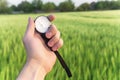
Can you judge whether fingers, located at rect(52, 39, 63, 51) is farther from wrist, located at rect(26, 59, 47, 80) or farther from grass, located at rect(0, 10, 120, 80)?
grass, located at rect(0, 10, 120, 80)

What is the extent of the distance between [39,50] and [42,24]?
0.21ft

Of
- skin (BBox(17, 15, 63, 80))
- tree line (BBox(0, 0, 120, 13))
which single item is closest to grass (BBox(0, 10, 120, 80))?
tree line (BBox(0, 0, 120, 13))

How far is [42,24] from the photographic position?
1.06 metres

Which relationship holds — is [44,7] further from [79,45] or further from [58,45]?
[58,45]

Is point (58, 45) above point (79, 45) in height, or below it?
above

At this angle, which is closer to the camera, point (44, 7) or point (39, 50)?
point (39, 50)

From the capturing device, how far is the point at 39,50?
3.45 ft

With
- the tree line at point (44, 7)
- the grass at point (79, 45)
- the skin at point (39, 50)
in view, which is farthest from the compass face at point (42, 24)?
the tree line at point (44, 7)

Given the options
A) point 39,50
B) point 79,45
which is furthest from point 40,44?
point 79,45

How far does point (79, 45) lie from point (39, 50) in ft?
2.14

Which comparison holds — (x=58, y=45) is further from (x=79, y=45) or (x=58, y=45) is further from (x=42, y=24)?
(x=79, y=45)

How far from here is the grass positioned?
60.4 inches

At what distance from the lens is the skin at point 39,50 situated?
3.34 ft

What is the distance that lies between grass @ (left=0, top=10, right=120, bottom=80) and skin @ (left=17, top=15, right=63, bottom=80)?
38cm
